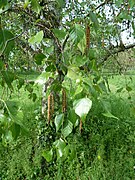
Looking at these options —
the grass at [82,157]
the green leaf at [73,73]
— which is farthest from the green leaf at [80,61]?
the grass at [82,157]

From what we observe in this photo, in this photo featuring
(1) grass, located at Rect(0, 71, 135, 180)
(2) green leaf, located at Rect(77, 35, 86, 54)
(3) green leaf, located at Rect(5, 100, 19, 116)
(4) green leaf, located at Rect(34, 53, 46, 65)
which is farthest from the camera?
(1) grass, located at Rect(0, 71, 135, 180)

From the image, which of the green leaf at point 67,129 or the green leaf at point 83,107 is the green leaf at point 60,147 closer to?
the green leaf at point 67,129

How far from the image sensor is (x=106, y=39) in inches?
99.7

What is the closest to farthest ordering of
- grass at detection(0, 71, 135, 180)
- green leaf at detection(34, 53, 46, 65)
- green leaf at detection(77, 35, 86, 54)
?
green leaf at detection(77, 35, 86, 54), green leaf at detection(34, 53, 46, 65), grass at detection(0, 71, 135, 180)

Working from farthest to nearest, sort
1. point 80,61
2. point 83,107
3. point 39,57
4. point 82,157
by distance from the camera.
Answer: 1. point 82,157
2. point 39,57
3. point 80,61
4. point 83,107

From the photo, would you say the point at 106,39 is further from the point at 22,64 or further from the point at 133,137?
the point at 133,137

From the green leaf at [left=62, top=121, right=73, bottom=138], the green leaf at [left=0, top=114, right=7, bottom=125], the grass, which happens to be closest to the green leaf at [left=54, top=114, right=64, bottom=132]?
the green leaf at [left=62, top=121, right=73, bottom=138]

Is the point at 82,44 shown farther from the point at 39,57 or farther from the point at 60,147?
the point at 60,147

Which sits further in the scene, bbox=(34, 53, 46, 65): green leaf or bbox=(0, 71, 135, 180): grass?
bbox=(0, 71, 135, 180): grass

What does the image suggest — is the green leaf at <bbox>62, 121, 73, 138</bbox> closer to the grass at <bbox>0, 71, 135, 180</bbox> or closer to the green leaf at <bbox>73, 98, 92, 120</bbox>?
the green leaf at <bbox>73, 98, 92, 120</bbox>

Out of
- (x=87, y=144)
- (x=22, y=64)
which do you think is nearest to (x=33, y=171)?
(x=87, y=144)

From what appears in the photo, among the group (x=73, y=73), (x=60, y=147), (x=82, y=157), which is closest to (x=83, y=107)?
(x=73, y=73)

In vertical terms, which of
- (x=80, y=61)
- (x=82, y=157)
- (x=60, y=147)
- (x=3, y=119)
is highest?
(x=80, y=61)

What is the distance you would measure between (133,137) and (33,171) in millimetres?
906
